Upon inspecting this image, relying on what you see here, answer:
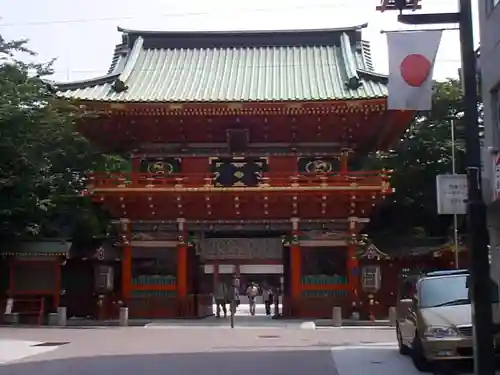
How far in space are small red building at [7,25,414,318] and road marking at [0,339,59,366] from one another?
27.6 feet

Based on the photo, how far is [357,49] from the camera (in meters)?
33.4

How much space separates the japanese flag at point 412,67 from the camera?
426 inches

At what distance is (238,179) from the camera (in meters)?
28.3

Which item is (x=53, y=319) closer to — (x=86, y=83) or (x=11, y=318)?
(x=11, y=318)

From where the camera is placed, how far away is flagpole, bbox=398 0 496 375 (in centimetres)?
953

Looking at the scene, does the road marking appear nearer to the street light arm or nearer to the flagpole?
the flagpole

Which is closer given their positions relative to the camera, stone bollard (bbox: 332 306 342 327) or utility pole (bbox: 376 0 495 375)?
utility pole (bbox: 376 0 495 375)

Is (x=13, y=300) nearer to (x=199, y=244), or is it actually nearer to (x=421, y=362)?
(x=199, y=244)

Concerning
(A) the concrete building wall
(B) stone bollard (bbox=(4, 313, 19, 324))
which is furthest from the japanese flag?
(B) stone bollard (bbox=(4, 313, 19, 324))

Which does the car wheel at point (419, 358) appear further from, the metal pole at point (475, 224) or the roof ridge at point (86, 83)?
the roof ridge at point (86, 83)

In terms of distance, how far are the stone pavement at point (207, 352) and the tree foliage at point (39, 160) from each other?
5884 mm

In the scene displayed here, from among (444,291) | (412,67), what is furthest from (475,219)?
(444,291)

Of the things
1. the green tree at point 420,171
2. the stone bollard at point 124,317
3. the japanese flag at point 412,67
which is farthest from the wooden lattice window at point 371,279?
the japanese flag at point 412,67

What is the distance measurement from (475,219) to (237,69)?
23068mm
